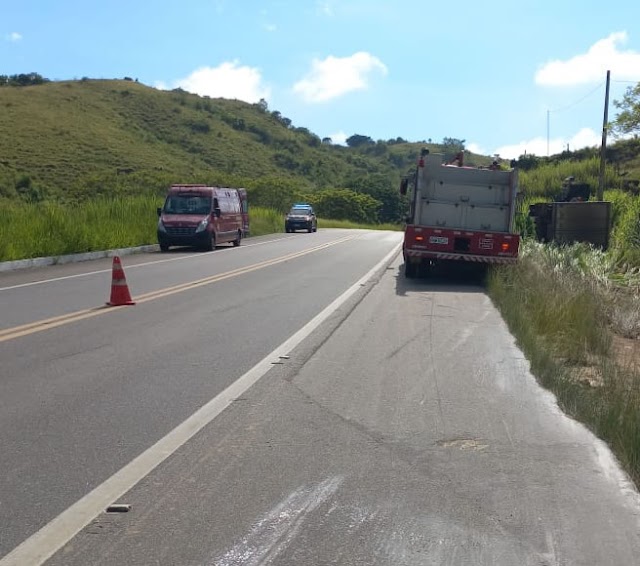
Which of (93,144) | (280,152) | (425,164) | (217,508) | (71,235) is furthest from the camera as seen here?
(280,152)

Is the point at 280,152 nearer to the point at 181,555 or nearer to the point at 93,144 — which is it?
the point at 93,144

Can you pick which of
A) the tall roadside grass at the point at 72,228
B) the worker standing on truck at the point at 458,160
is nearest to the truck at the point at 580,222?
the worker standing on truck at the point at 458,160

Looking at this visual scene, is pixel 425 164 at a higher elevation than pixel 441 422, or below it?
higher

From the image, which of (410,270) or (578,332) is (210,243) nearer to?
(410,270)

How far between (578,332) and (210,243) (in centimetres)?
2111

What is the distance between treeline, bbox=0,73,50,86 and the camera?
11627cm

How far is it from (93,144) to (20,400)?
250 ft

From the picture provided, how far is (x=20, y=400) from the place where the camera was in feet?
23.6

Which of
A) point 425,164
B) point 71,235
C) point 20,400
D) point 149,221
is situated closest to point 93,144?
point 149,221

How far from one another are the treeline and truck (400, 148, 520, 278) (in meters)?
107

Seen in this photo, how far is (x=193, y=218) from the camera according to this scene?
29797 millimetres

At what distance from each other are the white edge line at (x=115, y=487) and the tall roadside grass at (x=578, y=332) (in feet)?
9.76

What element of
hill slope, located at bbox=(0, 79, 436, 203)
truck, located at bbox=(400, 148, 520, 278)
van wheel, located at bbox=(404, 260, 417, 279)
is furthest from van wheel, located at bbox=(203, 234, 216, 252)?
hill slope, located at bbox=(0, 79, 436, 203)

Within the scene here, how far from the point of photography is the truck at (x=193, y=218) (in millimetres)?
29594
